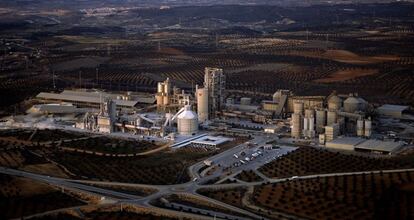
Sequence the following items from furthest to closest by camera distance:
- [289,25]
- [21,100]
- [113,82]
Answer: [289,25] < [113,82] < [21,100]

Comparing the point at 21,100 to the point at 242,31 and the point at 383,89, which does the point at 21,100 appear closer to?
the point at 383,89

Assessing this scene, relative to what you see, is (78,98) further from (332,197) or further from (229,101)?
(332,197)

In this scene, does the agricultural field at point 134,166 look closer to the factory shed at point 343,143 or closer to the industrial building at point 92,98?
the factory shed at point 343,143

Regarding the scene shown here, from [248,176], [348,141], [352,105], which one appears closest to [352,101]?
[352,105]

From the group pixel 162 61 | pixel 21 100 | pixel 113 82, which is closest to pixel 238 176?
pixel 21 100

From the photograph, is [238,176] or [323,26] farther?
[323,26]

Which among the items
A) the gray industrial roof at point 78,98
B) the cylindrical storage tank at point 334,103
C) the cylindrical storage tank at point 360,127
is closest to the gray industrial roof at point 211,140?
the cylindrical storage tank at point 334,103
